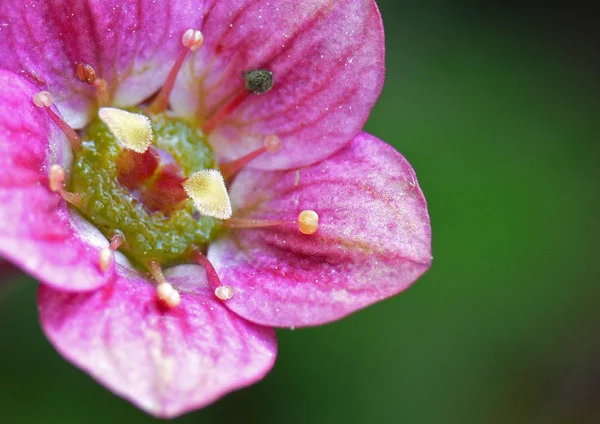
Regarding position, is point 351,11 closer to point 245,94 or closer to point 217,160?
point 245,94

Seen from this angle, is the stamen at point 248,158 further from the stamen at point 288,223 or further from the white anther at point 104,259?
the white anther at point 104,259

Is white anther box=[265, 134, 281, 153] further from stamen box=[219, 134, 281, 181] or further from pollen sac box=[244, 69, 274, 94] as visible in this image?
pollen sac box=[244, 69, 274, 94]

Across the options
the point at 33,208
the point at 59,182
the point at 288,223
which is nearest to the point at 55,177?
the point at 59,182

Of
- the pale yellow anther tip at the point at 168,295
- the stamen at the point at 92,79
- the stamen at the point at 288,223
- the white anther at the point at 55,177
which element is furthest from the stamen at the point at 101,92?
the pale yellow anther tip at the point at 168,295

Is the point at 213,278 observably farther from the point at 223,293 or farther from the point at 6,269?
the point at 6,269

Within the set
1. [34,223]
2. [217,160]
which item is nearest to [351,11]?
[217,160]
